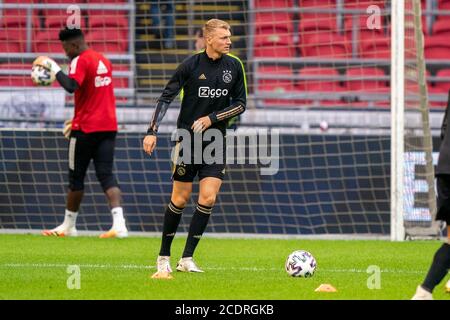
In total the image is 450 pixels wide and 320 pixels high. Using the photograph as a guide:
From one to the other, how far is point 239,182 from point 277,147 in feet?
2.17

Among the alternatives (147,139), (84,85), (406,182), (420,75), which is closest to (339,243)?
(406,182)

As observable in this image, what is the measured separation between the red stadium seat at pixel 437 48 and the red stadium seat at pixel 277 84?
254cm

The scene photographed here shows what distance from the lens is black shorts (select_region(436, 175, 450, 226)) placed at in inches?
281

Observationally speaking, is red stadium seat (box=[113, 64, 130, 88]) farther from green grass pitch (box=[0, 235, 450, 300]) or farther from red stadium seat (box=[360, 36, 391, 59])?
green grass pitch (box=[0, 235, 450, 300])

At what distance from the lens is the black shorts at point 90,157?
1312 cm

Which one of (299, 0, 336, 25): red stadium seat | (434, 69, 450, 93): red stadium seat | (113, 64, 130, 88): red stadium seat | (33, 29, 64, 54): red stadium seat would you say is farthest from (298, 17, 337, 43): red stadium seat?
(33, 29, 64, 54): red stadium seat

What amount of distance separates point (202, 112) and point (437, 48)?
32.2 ft

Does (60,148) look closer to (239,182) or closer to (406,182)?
(239,182)

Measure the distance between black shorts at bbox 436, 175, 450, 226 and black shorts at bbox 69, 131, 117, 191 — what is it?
6486 mm

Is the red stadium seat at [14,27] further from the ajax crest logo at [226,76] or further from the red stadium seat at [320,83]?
the ajax crest logo at [226,76]

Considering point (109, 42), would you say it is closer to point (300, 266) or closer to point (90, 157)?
point (90, 157)

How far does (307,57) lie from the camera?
55.5 feet

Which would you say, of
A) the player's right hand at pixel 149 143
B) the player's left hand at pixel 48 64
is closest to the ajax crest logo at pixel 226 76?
the player's right hand at pixel 149 143

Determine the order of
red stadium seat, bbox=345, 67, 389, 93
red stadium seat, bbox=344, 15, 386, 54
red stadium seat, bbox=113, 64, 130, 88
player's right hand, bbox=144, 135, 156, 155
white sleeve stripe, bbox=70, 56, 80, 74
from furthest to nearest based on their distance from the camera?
1. red stadium seat, bbox=345, 67, 389, 93
2. red stadium seat, bbox=344, 15, 386, 54
3. red stadium seat, bbox=113, 64, 130, 88
4. white sleeve stripe, bbox=70, 56, 80, 74
5. player's right hand, bbox=144, 135, 156, 155
